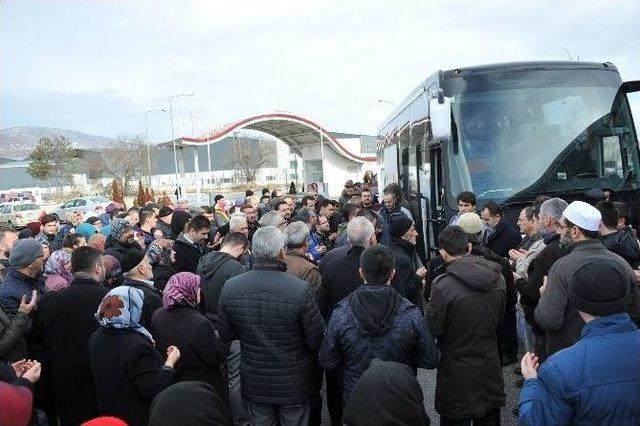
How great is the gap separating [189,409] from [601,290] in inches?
74.3

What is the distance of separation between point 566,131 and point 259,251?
19.2 feet

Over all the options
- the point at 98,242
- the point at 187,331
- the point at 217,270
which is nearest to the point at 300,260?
the point at 217,270

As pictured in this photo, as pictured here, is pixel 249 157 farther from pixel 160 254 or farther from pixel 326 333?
pixel 326 333

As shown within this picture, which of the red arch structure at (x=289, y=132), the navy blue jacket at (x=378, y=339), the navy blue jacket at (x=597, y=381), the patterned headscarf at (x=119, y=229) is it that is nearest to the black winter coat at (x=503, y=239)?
the navy blue jacket at (x=378, y=339)

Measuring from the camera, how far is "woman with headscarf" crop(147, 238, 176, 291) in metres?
6.43

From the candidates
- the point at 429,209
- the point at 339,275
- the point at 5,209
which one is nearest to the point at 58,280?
the point at 339,275

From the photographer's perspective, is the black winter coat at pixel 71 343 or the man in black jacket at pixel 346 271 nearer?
the black winter coat at pixel 71 343

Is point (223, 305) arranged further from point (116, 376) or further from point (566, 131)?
point (566, 131)

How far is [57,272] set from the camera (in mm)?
5719

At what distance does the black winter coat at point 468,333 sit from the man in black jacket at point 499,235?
10.0 ft

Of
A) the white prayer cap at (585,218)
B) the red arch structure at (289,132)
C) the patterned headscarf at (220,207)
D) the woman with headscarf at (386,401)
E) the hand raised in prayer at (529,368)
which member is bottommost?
the hand raised in prayer at (529,368)

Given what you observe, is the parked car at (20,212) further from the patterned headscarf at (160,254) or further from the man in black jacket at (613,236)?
the man in black jacket at (613,236)

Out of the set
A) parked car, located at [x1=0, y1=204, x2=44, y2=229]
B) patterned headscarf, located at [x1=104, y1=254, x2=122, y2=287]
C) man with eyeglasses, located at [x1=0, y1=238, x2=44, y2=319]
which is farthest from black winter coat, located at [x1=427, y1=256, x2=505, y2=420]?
parked car, located at [x1=0, y1=204, x2=44, y2=229]

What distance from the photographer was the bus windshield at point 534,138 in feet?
27.1
